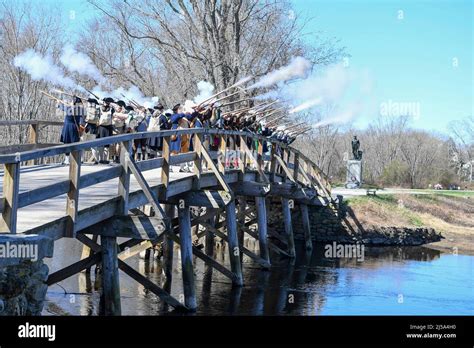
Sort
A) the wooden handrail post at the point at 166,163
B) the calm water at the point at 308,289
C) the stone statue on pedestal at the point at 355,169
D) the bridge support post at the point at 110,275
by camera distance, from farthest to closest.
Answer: the stone statue on pedestal at the point at 355,169, the calm water at the point at 308,289, the wooden handrail post at the point at 166,163, the bridge support post at the point at 110,275

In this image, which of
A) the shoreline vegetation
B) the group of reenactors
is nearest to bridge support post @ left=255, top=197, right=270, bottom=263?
the group of reenactors

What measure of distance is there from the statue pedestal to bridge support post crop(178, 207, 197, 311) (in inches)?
868

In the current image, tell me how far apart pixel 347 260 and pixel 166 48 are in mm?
12055

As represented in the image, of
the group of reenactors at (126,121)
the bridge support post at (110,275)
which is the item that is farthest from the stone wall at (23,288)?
the group of reenactors at (126,121)

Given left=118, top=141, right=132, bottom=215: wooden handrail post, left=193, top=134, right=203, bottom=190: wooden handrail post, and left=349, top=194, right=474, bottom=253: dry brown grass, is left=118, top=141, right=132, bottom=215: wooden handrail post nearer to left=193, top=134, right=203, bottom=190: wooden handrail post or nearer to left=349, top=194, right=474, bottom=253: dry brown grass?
left=193, top=134, right=203, bottom=190: wooden handrail post

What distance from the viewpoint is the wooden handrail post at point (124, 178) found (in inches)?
387

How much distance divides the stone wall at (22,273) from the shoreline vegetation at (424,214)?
2166cm

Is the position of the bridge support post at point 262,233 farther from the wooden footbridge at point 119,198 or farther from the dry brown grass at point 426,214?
the dry brown grass at point 426,214

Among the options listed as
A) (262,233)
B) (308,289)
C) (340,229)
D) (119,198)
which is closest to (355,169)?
(340,229)

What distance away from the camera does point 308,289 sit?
55.1ft

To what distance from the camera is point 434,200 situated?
1260 inches
